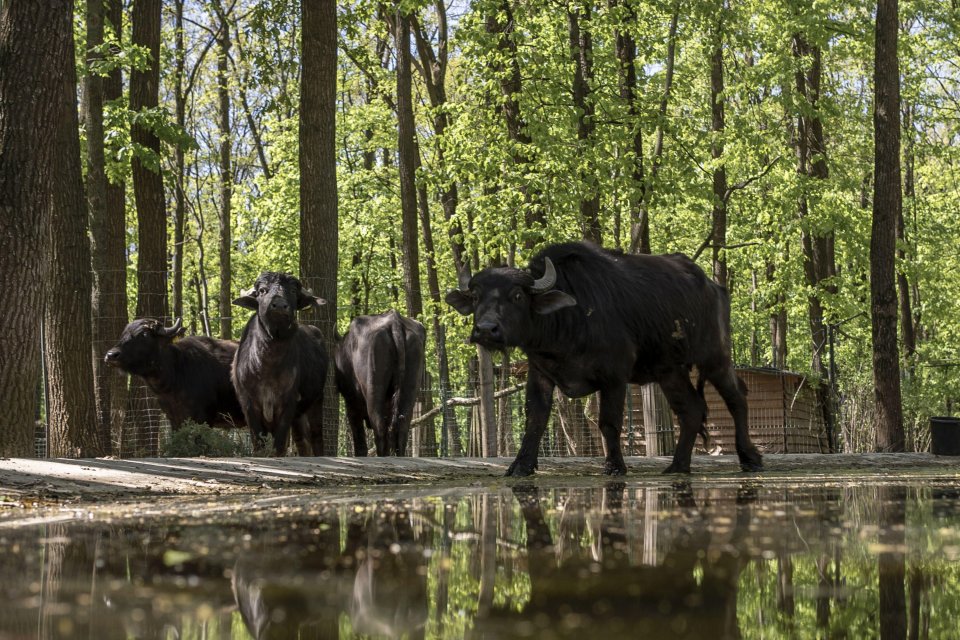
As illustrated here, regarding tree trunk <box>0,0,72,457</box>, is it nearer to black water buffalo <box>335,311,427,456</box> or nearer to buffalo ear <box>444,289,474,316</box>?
buffalo ear <box>444,289,474,316</box>

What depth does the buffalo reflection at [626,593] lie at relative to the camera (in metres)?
2.90

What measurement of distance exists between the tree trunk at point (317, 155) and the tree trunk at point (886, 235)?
11.0m

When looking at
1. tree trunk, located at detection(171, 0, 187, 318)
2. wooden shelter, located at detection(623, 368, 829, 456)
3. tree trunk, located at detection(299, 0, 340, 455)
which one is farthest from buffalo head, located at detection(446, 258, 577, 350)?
tree trunk, located at detection(171, 0, 187, 318)

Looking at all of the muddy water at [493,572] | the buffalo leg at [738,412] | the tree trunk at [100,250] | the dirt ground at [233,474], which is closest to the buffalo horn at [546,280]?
the dirt ground at [233,474]

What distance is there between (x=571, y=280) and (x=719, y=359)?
8.39ft

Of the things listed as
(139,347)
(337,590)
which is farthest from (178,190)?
(337,590)

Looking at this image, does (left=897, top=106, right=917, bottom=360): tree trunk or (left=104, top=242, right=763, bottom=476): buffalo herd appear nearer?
(left=104, top=242, right=763, bottom=476): buffalo herd

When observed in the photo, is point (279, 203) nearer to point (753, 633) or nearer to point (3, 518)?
point (3, 518)

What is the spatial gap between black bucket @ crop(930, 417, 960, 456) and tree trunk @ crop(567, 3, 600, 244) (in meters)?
6.82

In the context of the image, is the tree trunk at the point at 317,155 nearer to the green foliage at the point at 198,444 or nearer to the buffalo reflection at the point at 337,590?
the green foliage at the point at 198,444

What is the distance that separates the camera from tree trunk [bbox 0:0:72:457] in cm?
1184

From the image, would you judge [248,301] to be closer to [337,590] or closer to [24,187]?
[24,187]

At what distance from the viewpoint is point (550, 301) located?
1243 centimetres

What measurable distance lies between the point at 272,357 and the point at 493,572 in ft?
43.2
